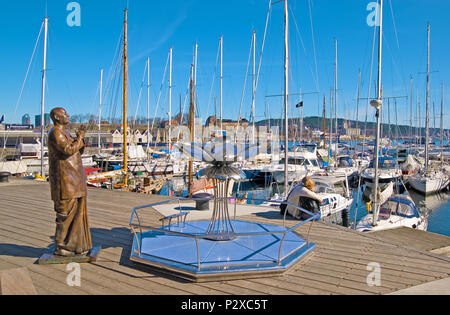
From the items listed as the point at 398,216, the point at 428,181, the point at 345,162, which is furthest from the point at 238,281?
the point at 345,162

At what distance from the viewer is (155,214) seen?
10.2 m

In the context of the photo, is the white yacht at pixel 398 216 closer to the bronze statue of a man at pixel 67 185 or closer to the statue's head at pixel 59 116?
the bronze statue of a man at pixel 67 185

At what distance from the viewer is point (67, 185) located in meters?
5.70

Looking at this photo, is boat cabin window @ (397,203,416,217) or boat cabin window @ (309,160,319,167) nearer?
boat cabin window @ (397,203,416,217)

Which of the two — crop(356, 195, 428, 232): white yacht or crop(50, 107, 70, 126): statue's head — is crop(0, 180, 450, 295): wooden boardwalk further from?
crop(356, 195, 428, 232): white yacht

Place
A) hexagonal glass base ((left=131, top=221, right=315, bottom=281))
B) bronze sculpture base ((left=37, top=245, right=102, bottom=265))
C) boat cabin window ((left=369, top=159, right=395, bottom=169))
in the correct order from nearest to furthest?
hexagonal glass base ((left=131, top=221, right=315, bottom=281)), bronze sculpture base ((left=37, top=245, right=102, bottom=265)), boat cabin window ((left=369, top=159, right=395, bottom=169))

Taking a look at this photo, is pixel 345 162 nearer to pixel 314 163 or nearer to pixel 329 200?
pixel 314 163

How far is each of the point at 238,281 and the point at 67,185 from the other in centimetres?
308

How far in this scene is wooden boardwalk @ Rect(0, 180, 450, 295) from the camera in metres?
5.00

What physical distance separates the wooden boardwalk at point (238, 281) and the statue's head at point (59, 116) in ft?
7.65

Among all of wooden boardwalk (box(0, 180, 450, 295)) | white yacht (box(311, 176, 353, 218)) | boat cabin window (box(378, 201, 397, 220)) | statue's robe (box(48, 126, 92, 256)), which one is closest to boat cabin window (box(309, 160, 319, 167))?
white yacht (box(311, 176, 353, 218))

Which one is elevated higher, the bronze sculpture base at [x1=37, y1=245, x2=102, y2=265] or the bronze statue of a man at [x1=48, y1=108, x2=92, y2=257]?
the bronze statue of a man at [x1=48, y1=108, x2=92, y2=257]
